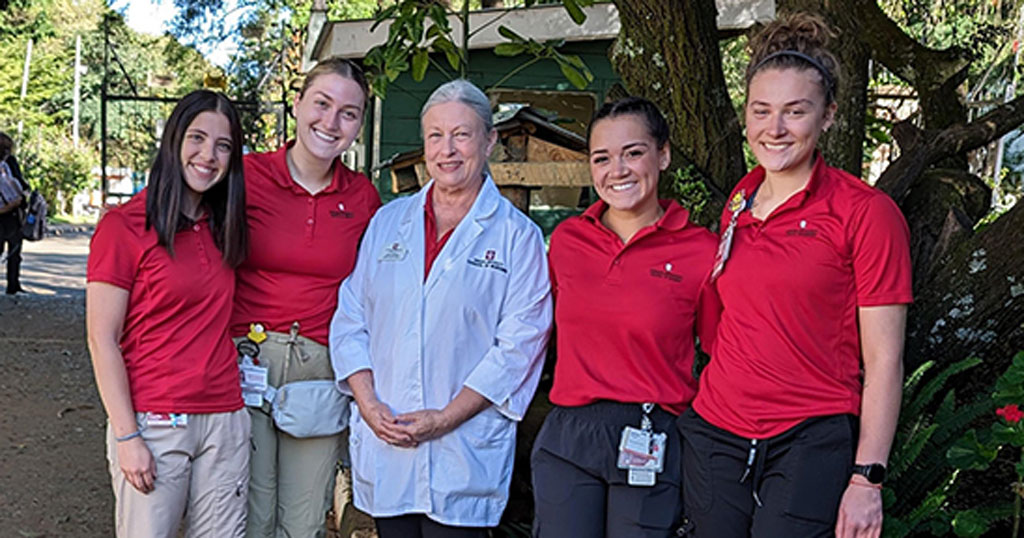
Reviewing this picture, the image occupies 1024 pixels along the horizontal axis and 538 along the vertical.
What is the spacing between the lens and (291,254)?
362 centimetres

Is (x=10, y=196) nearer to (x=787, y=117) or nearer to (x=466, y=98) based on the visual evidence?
(x=466, y=98)

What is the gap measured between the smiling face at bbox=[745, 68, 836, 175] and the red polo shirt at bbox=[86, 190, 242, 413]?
1.86 m

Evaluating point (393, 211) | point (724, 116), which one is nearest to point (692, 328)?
point (393, 211)

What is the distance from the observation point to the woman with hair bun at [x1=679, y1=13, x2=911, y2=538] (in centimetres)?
261

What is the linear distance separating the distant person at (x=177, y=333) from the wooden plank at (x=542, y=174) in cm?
154

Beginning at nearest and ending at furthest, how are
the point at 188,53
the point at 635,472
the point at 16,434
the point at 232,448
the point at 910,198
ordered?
the point at 635,472, the point at 232,448, the point at 910,198, the point at 16,434, the point at 188,53

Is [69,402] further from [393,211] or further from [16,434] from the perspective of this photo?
[393,211]

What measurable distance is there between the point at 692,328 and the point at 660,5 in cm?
256

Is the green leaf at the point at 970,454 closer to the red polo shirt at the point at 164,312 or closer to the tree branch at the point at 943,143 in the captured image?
→ the tree branch at the point at 943,143

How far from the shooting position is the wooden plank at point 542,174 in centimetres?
472

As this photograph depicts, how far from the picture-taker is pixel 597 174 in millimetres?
3221

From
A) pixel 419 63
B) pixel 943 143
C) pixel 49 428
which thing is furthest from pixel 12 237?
pixel 943 143

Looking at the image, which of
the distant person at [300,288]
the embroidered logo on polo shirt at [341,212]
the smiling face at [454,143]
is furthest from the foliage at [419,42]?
the smiling face at [454,143]

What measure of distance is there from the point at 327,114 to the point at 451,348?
38.9 inches
